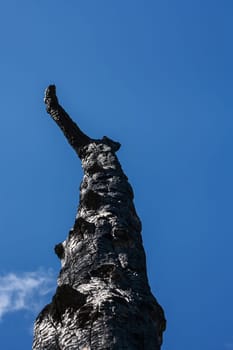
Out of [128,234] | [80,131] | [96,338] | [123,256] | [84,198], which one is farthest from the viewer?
[80,131]

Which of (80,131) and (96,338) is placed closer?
(96,338)

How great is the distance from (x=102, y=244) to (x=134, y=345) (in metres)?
1.13

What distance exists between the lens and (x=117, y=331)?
2.80 m

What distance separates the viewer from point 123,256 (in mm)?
3777

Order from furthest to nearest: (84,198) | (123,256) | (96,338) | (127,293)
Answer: (84,198)
(123,256)
(127,293)
(96,338)

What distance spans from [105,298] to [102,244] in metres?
0.79

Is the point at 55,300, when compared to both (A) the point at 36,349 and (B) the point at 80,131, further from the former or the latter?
(B) the point at 80,131

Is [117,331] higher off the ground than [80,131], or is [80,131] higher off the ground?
[80,131]

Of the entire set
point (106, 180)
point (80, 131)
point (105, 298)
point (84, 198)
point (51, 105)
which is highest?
point (51, 105)

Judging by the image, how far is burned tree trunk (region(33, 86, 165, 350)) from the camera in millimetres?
2859

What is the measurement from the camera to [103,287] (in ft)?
10.7

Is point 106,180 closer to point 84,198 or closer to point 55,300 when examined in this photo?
point 84,198

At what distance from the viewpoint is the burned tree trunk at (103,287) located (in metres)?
2.86

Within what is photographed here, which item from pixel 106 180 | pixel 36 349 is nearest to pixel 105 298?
pixel 36 349
